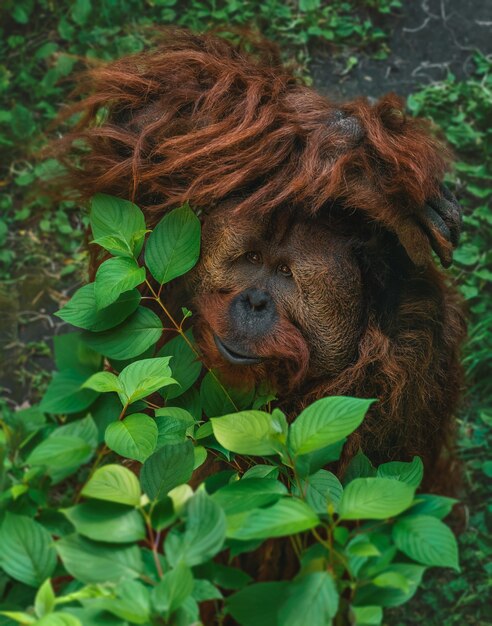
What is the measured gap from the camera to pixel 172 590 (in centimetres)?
107

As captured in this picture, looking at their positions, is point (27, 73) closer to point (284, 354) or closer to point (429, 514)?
point (284, 354)

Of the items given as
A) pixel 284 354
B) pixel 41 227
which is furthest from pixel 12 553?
pixel 41 227

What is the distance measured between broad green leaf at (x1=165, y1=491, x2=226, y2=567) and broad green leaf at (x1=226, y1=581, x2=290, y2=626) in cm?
8

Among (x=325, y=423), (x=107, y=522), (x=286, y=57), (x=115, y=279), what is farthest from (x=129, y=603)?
(x=286, y=57)

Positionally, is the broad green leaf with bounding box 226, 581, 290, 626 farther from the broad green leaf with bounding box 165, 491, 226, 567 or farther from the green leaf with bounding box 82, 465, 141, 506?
the green leaf with bounding box 82, 465, 141, 506

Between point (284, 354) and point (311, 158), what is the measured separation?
397 mm

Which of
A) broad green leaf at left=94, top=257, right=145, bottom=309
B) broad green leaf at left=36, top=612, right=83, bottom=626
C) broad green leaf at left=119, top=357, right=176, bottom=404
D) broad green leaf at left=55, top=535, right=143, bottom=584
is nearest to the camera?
broad green leaf at left=36, top=612, right=83, bottom=626

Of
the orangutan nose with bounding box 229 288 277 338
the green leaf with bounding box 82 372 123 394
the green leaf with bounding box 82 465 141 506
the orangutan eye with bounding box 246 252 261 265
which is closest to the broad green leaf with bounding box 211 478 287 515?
the green leaf with bounding box 82 465 141 506

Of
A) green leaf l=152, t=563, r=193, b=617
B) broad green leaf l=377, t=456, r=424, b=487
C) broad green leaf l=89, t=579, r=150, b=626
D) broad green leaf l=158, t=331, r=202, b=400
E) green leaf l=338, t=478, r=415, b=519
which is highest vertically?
green leaf l=152, t=563, r=193, b=617

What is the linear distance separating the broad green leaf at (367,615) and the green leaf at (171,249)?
33.0 inches

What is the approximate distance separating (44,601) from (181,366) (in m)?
0.73

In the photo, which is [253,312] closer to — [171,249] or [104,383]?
[171,249]

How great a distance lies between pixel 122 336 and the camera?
1.78m

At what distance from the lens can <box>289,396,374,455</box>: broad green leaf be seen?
4.20 feet
